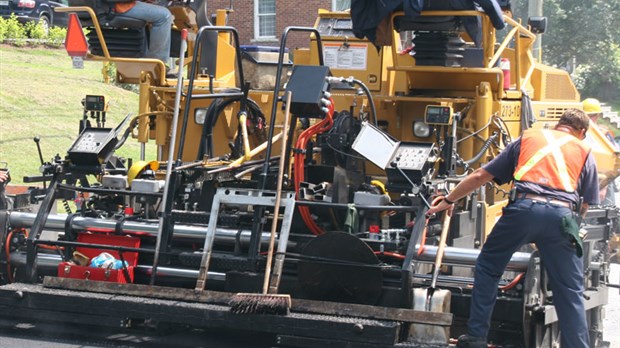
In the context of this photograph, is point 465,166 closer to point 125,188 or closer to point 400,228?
point 400,228

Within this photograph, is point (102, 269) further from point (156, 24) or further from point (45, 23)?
point (45, 23)

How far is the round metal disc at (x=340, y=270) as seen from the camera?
22.2 ft

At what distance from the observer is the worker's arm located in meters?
6.74

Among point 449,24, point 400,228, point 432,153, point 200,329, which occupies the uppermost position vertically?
point 449,24

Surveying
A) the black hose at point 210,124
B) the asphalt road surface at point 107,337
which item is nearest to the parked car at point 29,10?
the black hose at point 210,124

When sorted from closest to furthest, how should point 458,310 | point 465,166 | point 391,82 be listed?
point 458,310
point 465,166
point 391,82

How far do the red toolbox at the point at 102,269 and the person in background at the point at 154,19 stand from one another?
110 inches

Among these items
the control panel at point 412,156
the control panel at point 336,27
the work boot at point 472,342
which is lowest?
the work boot at point 472,342

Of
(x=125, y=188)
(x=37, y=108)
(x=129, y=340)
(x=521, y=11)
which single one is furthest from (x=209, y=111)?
(x=521, y=11)

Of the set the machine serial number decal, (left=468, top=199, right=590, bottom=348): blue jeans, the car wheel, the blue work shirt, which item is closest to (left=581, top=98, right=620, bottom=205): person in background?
the machine serial number decal

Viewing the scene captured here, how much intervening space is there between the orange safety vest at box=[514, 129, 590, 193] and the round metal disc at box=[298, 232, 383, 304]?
109 cm

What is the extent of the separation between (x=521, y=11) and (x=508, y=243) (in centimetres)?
2754

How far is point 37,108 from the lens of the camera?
2036cm

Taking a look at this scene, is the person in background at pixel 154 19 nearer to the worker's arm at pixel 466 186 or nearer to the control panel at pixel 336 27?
the control panel at pixel 336 27
